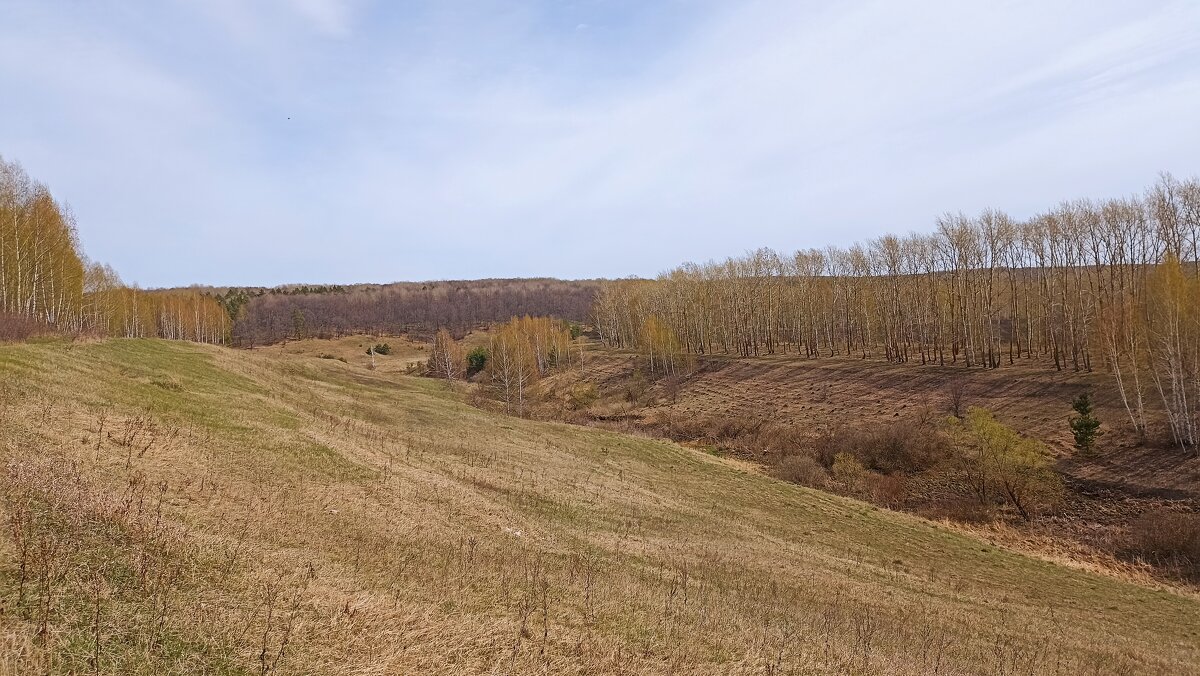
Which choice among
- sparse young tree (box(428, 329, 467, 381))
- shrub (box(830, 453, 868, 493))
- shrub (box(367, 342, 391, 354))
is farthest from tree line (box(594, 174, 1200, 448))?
shrub (box(367, 342, 391, 354))

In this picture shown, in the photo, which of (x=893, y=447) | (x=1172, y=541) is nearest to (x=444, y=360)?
(x=893, y=447)

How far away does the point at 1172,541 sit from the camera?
1047 inches

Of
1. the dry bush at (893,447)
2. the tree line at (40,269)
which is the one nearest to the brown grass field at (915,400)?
the dry bush at (893,447)

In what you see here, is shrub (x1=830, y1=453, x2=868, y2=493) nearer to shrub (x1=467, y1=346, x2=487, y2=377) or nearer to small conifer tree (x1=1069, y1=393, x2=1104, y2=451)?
small conifer tree (x1=1069, y1=393, x2=1104, y2=451)

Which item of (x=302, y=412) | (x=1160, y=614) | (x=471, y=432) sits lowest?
(x=1160, y=614)

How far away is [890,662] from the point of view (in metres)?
9.64

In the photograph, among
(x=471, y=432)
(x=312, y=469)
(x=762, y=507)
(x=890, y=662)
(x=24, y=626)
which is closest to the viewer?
(x=24, y=626)

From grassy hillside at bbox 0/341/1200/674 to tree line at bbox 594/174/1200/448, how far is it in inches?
885

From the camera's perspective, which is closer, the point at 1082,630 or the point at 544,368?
the point at 1082,630

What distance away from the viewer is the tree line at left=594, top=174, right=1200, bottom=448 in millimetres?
37094

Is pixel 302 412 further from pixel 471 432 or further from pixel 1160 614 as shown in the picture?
pixel 1160 614

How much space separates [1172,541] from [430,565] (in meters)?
33.7

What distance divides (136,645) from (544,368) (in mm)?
93802

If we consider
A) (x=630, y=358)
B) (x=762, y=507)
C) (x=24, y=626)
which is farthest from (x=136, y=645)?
(x=630, y=358)
